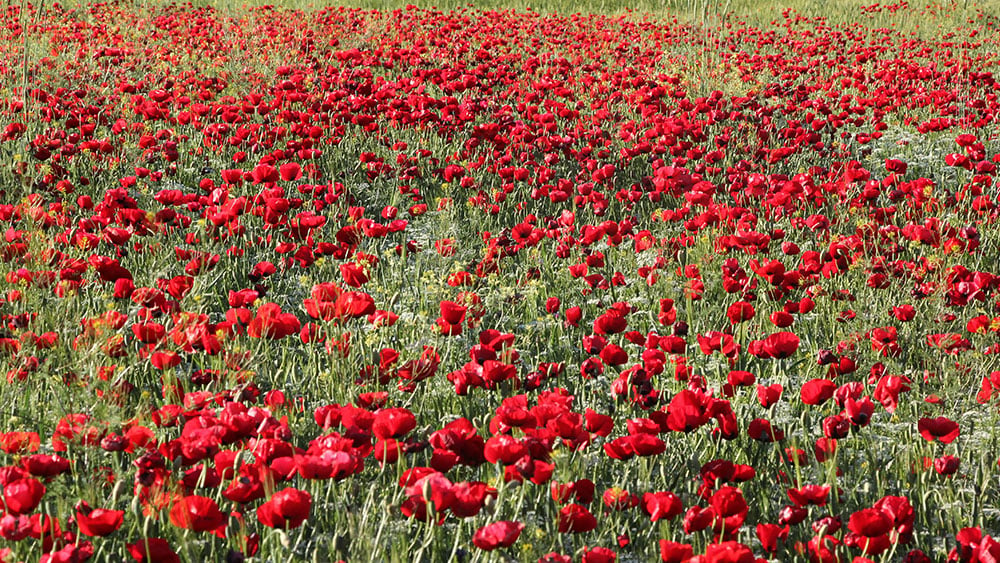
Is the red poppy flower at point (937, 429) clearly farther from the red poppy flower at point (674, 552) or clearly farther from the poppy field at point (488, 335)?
the red poppy flower at point (674, 552)

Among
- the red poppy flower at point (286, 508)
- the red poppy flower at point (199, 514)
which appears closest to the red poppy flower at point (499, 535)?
the red poppy flower at point (286, 508)

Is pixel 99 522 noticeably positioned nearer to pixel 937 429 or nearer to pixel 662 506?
pixel 662 506

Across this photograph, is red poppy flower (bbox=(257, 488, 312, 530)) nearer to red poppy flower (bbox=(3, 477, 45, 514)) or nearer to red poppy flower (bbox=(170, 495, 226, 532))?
red poppy flower (bbox=(170, 495, 226, 532))

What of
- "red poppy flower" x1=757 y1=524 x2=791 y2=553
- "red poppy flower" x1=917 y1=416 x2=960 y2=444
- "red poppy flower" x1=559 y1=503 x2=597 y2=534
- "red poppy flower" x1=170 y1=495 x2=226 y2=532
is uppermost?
"red poppy flower" x1=917 y1=416 x2=960 y2=444

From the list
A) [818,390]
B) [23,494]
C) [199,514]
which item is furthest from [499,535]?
[818,390]

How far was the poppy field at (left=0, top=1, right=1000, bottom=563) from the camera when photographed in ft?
5.35

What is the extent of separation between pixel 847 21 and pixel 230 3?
816cm

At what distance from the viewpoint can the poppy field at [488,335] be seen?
5.35 ft

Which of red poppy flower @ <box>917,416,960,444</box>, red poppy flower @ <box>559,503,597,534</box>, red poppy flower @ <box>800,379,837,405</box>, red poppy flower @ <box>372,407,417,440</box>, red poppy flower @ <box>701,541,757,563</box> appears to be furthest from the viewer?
red poppy flower @ <box>800,379,837,405</box>

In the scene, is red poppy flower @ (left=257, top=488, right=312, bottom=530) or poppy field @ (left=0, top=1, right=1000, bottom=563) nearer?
red poppy flower @ (left=257, top=488, right=312, bottom=530)

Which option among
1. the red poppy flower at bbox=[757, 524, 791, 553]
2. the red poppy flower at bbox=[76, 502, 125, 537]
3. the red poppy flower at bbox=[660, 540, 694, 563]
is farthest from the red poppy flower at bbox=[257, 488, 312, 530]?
the red poppy flower at bbox=[757, 524, 791, 553]

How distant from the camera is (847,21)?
12.1m

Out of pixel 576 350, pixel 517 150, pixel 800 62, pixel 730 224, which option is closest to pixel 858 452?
pixel 576 350

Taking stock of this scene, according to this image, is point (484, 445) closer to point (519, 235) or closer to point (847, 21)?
point (519, 235)
